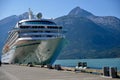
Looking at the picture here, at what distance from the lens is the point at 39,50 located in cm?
6462

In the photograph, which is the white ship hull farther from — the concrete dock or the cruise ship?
the concrete dock

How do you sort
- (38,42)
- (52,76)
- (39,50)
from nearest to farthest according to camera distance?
1. (52,76)
2. (39,50)
3. (38,42)

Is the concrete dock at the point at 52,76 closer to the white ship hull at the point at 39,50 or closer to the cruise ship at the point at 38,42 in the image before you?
the white ship hull at the point at 39,50

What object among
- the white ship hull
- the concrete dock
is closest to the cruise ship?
the white ship hull

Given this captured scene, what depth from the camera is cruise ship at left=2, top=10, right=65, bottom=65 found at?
63406mm

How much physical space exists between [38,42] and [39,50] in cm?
178

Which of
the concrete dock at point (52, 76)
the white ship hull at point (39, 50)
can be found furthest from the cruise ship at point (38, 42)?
the concrete dock at point (52, 76)

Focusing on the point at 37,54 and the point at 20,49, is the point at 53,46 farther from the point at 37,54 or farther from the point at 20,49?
the point at 20,49

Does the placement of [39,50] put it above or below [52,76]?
above

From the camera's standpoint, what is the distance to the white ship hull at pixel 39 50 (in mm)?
62719

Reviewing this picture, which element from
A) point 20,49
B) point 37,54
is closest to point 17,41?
point 20,49

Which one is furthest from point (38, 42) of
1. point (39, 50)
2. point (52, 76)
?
point (52, 76)

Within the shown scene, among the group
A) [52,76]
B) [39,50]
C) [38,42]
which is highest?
[38,42]

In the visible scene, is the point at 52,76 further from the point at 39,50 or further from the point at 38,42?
the point at 38,42
